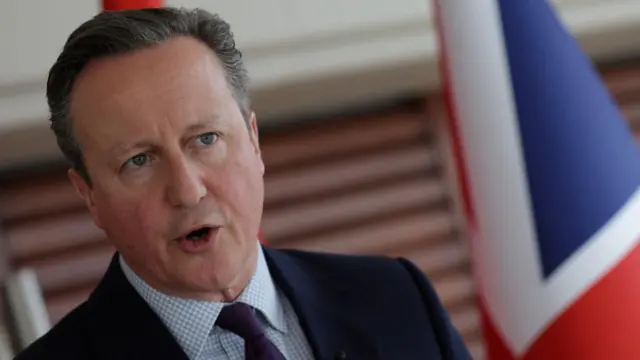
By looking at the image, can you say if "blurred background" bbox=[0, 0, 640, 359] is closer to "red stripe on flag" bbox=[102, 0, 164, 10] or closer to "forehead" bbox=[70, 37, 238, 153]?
"red stripe on flag" bbox=[102, 0, 164, 10]

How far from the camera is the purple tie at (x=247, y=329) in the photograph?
0.69m

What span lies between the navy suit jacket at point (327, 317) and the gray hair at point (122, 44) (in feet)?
0.40

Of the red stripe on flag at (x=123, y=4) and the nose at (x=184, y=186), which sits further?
the red stripe on flag at (x=123, y=4)

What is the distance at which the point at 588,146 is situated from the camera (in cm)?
60

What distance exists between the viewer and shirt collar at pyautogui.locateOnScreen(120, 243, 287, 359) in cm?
69

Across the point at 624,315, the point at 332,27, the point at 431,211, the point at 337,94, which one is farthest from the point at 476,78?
the point at 431,211

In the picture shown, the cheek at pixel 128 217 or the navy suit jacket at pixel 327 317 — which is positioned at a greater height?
the cheek at pixel 128 217

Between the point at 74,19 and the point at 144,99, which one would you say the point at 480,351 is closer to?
the point at 74,19

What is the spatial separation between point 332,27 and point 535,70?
848 mm

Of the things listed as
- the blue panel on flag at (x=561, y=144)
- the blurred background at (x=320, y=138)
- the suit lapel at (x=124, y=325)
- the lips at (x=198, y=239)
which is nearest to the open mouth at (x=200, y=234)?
the lips at (x=198, y=239)

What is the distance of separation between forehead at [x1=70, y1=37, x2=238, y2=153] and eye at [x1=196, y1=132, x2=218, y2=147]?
13 millimetres

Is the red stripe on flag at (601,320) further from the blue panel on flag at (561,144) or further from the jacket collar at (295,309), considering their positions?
the jacket collar at (295,309)

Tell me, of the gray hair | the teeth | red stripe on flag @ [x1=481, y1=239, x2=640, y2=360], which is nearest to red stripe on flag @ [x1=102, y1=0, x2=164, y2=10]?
the gray hair

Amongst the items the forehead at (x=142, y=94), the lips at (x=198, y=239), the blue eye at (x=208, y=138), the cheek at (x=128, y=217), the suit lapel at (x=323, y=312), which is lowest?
the suit lapel at (x=323, y=312)
